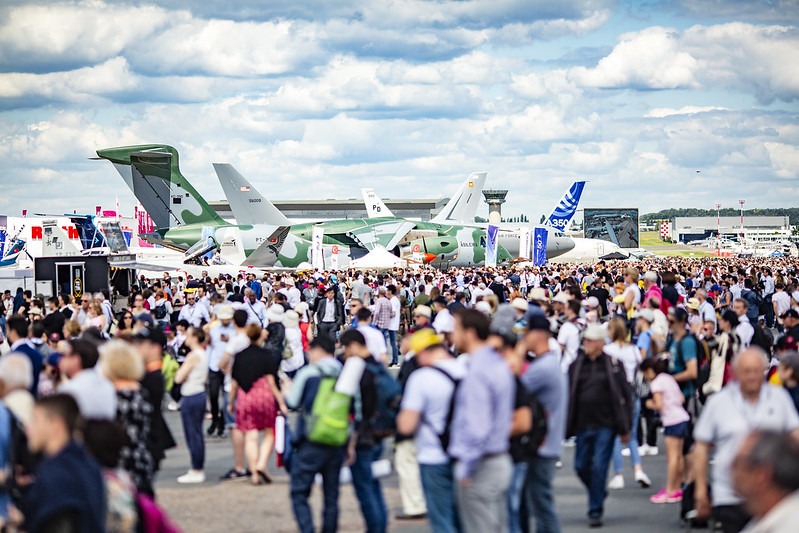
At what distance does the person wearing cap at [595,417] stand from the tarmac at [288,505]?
42cm

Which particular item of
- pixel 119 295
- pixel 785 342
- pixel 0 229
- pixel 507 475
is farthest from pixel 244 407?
pixel 0 229

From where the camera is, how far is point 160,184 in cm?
4109

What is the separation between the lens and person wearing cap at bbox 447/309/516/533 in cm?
516

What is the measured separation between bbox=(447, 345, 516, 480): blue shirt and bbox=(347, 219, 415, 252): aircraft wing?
43.9 metres

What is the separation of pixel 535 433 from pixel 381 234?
144 feet

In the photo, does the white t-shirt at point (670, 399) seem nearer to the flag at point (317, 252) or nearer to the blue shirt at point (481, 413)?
the blue shirt at point (481, 413)

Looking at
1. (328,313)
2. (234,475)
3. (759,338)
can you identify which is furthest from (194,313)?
(759,338)

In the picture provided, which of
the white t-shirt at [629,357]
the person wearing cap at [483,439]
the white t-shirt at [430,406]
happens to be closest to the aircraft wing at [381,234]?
the white t-shirt at [629,357]

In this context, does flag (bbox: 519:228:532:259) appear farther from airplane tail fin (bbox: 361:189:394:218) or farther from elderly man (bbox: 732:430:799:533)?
elderly man (bbox: 732:430:799:533)

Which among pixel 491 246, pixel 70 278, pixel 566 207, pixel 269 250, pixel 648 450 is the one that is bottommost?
pixel 648 450

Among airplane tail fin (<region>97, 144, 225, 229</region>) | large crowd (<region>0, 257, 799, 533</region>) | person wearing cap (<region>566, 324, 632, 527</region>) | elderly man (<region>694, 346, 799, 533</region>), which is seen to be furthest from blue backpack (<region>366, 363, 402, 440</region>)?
airplane tail fin (<region>97, 144, 225, 229</region>)

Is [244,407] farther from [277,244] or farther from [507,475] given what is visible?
[277,244]

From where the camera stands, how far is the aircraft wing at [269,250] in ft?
134

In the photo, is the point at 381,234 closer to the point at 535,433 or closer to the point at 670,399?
the point at 670,399
